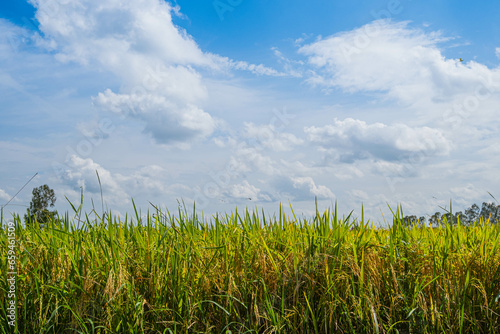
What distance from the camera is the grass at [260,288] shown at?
11.2 ft

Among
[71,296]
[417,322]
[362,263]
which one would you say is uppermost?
[362,263]

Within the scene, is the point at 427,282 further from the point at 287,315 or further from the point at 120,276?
the point at 120,276

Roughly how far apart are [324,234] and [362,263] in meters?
0.64

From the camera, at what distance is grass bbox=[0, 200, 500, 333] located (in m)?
3.41

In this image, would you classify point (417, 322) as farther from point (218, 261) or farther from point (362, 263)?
point (218, 261)

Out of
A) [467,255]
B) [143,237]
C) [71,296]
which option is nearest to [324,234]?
[467,255]

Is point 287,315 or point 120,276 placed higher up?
point 120,276

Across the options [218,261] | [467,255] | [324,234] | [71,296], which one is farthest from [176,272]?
[467,255]

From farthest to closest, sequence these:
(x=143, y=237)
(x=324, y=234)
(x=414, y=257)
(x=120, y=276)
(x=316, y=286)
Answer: (x=143, y=237)
(x=324, y=234)
(x=414, y=257)
(x=316, y=286)
(x=120, y=276)

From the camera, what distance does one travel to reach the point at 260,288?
3604 millimetres

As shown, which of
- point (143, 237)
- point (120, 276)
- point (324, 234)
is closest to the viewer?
point (120, 276)

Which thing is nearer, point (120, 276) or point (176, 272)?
point (120, 276)

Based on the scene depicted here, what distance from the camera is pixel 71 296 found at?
3578 mm

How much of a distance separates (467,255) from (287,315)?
1950mm
